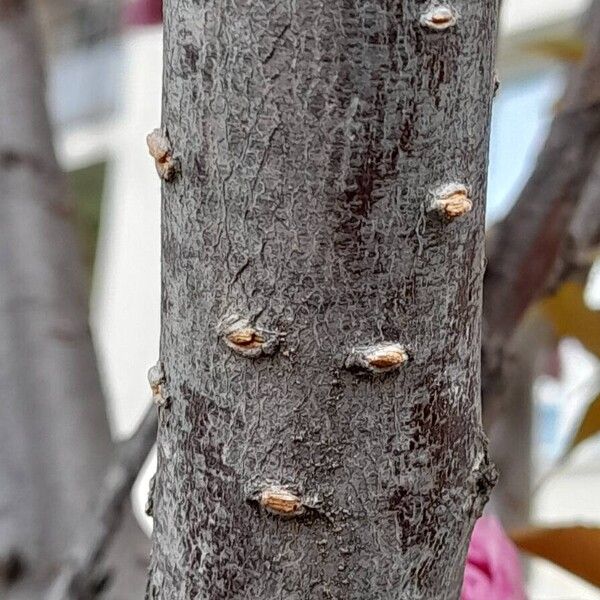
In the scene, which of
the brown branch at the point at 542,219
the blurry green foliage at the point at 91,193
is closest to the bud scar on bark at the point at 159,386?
the brown branch at the point at 542,219

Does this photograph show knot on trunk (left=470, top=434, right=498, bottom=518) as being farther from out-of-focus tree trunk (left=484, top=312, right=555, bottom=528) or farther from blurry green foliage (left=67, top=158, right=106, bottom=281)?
blurry green foliage (left=67, top=158, right=106, bottom=281)

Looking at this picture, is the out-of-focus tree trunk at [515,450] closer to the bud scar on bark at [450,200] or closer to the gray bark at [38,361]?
the gray bark at [38,361]

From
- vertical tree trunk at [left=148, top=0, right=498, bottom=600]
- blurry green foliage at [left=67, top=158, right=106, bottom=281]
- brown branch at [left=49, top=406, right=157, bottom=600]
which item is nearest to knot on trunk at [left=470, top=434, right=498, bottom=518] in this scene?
vertical tree trunk at [left=148, top=0, right=498, bottom=600]

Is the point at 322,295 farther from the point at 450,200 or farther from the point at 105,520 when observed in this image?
the point at 105,520

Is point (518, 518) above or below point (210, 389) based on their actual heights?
below

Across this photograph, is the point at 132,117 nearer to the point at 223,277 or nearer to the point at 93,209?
the point at 93,209

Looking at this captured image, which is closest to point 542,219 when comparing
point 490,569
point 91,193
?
point 490,569

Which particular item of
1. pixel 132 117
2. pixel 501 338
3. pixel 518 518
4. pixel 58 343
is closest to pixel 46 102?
pixel 58 343
